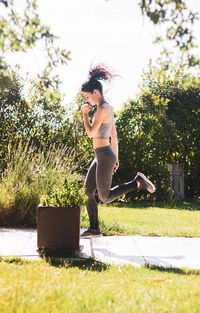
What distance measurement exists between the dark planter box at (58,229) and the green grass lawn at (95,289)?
0.36 meters

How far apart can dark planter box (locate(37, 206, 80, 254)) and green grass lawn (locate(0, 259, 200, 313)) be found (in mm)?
357

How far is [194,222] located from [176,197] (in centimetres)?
527

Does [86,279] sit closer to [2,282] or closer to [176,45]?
[2,282]

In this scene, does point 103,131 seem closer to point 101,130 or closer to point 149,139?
point 101,130

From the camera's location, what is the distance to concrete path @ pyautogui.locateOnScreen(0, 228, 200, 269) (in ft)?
10.9

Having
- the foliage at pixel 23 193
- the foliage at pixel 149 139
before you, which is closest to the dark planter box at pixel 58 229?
the foliage at pixel 23 193

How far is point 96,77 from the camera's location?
13.2ft

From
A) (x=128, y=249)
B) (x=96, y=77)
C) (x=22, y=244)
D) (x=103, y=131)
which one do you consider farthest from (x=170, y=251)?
(x=96, y=77)

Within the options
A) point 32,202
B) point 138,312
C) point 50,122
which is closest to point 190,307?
point 138,312

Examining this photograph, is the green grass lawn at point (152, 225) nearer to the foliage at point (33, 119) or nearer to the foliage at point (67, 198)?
the foliage at point (67, 198)

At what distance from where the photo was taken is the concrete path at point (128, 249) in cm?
333

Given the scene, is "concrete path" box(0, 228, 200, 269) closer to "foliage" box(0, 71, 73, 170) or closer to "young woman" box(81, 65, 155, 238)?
"young woman" box(81, 65, 155, 238)

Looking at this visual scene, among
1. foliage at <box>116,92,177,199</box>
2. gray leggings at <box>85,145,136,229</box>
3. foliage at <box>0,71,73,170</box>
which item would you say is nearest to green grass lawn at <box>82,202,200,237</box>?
gray leggings at <box>85,145,136,229</box>

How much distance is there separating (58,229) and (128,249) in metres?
0.88
